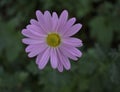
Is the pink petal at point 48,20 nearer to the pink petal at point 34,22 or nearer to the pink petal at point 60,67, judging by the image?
the pink petal at point 34,22

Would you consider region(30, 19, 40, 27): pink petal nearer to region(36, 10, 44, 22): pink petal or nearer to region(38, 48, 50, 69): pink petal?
region(36, 10, 44, 22): pink petal

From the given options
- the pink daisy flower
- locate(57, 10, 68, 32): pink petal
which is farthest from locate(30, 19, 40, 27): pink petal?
locate(57, 10, 68, 32): pink petal

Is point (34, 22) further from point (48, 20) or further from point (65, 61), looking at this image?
point (65, 61)

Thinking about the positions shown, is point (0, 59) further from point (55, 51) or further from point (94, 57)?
point (55, 51)

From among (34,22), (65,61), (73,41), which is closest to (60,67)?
(65,61)

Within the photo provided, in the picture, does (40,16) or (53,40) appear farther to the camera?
(53,40)

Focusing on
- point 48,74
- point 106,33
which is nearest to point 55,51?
point 48,74
